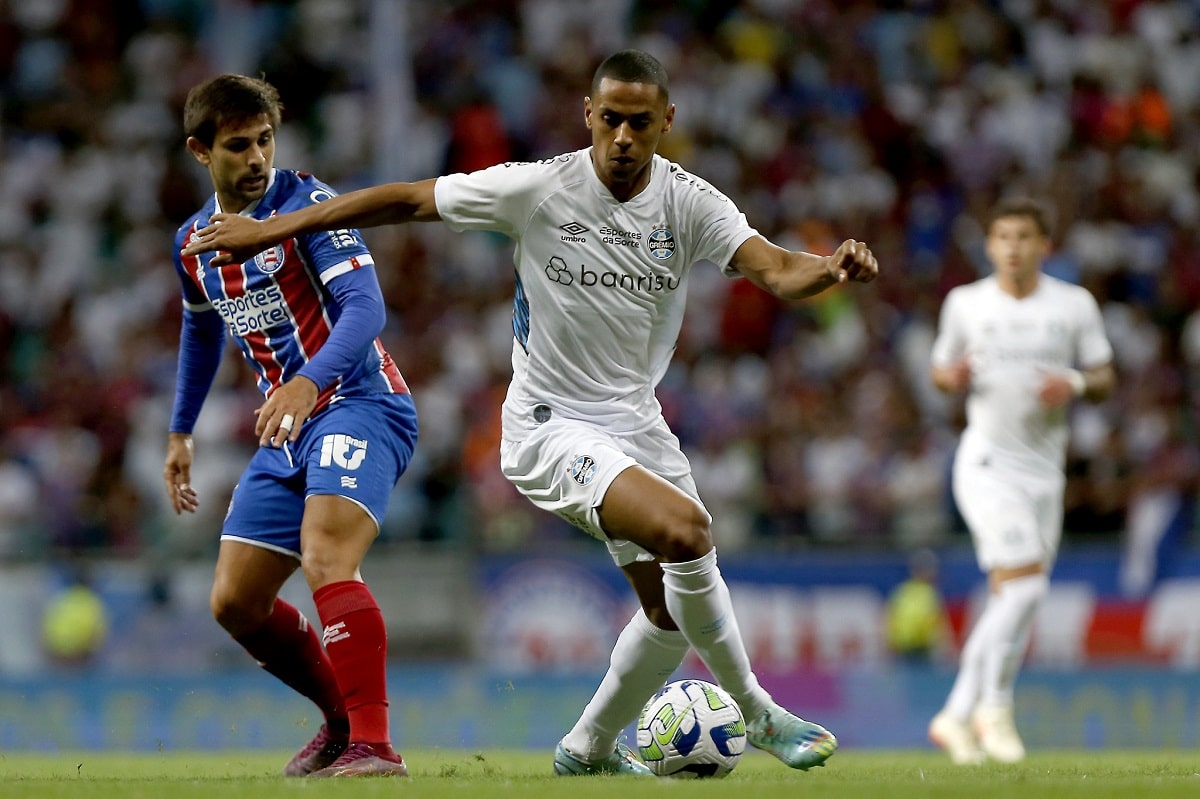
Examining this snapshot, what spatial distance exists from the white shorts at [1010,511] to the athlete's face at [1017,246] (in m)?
1.01

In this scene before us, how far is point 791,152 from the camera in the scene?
699 inches

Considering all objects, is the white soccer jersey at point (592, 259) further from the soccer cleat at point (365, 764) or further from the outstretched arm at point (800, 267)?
the soccer cleat at point (365, 764)

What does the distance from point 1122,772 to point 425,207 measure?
3.42 m

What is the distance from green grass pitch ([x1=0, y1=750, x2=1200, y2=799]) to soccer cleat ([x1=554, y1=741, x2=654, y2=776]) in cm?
7

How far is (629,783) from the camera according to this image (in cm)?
599

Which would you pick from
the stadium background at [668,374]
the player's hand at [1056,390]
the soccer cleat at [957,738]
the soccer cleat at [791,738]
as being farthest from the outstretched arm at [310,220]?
the stadium background at [668,374]

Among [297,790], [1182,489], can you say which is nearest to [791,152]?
[1182,489]

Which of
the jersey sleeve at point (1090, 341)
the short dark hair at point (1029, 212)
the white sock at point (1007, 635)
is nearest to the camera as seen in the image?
the white sock at point (1007, 635)

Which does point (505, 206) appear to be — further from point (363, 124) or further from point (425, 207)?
point (363, 124)

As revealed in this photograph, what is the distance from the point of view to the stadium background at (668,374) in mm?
13070

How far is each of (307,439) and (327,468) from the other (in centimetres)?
23

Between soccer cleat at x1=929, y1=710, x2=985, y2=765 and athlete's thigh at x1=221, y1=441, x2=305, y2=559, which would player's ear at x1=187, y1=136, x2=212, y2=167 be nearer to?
athlete's thigh at x1=221, y1=441, x2=305, y2=559

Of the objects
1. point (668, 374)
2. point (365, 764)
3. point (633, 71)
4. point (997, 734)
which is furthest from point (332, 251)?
point (668, 374)

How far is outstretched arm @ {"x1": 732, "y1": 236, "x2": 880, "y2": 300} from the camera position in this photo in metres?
5.79
